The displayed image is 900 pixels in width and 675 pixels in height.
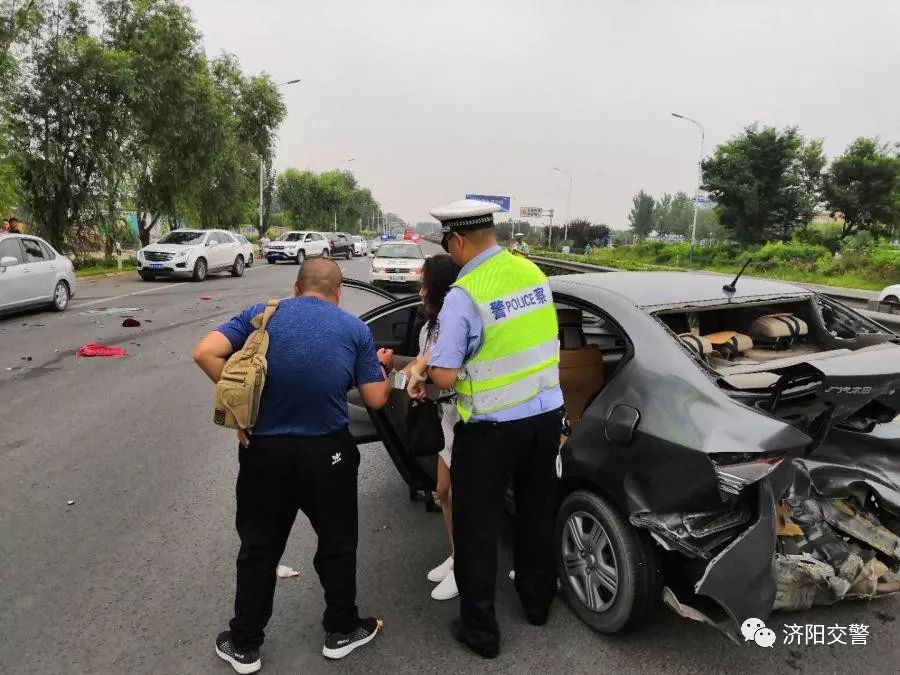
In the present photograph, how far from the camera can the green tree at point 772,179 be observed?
132 ft

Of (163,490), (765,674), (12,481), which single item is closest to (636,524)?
(765,674)

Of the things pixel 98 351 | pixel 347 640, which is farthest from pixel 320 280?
pixel 98 351

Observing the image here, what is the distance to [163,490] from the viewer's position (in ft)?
14.3

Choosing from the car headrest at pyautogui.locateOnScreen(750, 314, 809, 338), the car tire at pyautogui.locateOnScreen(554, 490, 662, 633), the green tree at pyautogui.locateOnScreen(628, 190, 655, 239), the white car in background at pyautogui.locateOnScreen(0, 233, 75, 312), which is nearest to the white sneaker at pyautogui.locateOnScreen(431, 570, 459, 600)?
the car tire at pyautogui.locateOnScreen(554, 490, 662, 633)

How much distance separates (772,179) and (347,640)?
45.1 meters

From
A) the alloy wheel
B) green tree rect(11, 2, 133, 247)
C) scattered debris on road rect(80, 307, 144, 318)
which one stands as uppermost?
green tree rect(11, 2, 133, 247)

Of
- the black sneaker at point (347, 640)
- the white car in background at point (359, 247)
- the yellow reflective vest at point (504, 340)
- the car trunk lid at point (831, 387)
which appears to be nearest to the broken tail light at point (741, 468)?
the car trunk lid at point (831, 387)

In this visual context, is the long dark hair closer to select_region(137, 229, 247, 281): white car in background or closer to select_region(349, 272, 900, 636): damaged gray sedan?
select_region(349, 272, 900, 636): damaged gray sedan

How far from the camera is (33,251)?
481 inches

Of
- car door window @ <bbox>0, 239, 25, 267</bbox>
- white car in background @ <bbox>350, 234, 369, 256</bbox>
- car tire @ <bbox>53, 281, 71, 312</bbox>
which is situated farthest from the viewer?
white car in background @ <bbox>350, 234, 369, 256</bbox>

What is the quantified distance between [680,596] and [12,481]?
434cm

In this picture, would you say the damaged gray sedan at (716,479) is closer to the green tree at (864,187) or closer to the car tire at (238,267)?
the car tire at (238,267)

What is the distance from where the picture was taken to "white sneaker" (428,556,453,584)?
3229mm

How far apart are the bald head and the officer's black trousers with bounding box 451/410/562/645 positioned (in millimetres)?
768
